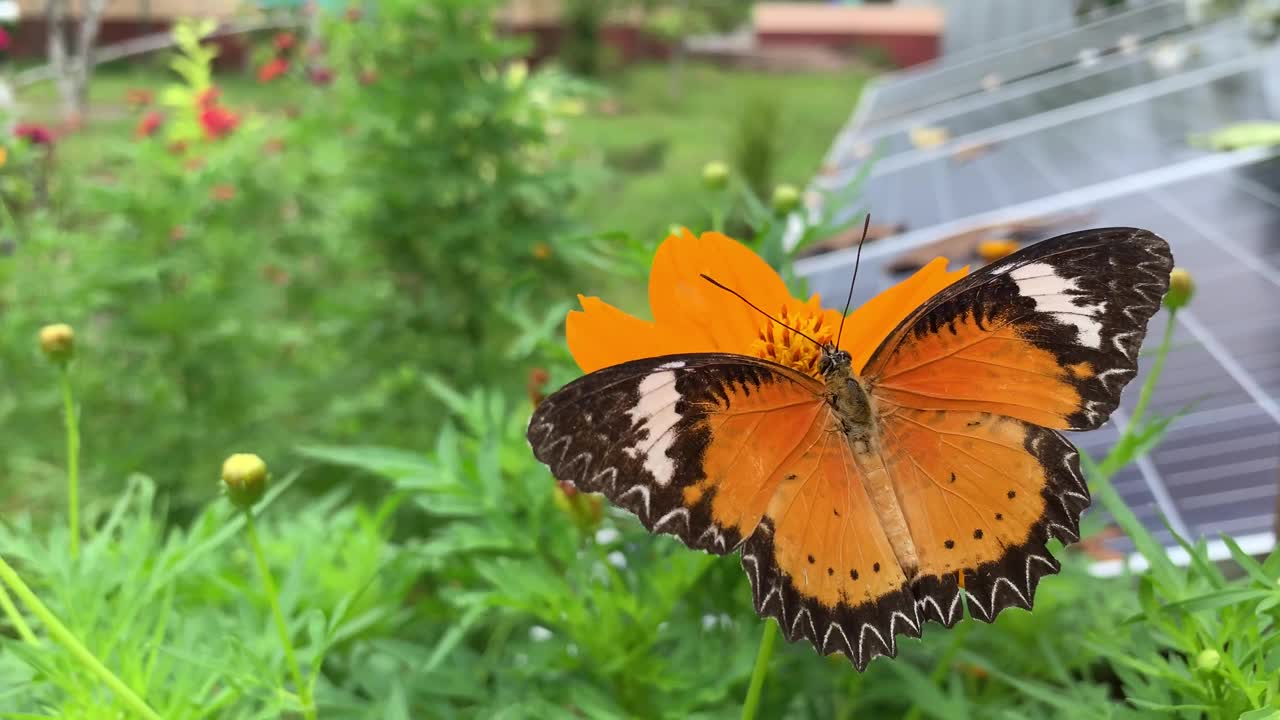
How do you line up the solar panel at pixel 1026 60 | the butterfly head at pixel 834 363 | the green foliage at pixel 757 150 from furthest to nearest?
the solar panel at pixel 1026 60, the green foliage at pixel 757 150, the butterfly head at pixel 834 363

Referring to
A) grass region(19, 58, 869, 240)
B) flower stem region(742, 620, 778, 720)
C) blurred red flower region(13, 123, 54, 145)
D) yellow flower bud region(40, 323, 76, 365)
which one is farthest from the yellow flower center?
grass region(19, 58, 869, 240)

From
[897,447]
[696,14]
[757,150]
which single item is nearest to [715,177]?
[897,447]

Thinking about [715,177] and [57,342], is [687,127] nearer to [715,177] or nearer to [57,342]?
[715,177]

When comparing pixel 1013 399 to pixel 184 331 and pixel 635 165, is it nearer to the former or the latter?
pixel 184 331

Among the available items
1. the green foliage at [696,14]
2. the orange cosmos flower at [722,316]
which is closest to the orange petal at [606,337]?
the orange cosmos flower at [722,316]

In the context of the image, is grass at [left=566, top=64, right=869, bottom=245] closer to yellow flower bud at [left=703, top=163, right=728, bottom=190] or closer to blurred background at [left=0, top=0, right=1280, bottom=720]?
blurred background at [left=0, top=0, right=1280, bottom=720]

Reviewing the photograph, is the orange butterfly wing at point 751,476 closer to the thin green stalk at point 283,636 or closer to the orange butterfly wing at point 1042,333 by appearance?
the orange butterfly wing at point 1042,333

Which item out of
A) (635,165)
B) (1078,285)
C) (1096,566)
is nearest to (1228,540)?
(1078,285)
